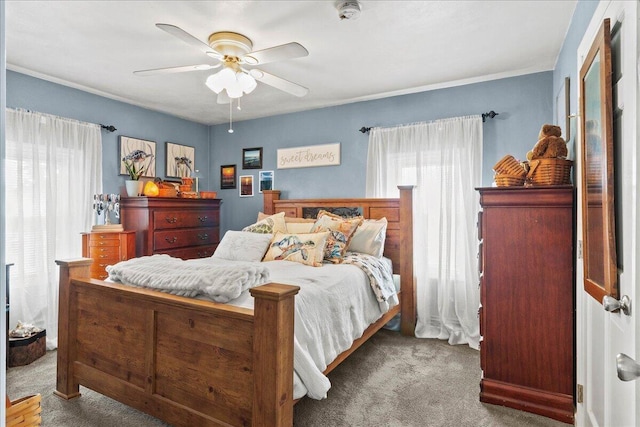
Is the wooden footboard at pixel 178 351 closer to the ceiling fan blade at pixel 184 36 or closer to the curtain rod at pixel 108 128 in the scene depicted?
the ceiling fan blade at pixel 184 36

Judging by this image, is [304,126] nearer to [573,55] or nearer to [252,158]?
[252,158]

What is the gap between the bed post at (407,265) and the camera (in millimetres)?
3633

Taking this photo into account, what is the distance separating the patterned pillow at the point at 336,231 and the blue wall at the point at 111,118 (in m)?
2.24

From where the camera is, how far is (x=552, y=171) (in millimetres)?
2201

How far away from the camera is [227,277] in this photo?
1.94m

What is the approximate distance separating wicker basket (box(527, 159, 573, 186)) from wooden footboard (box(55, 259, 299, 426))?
1695mm

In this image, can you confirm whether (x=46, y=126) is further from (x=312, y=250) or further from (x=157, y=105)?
(x=312, y=250)

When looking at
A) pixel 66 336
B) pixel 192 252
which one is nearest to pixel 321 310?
pixel 66 336

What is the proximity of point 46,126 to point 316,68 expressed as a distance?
2527mm

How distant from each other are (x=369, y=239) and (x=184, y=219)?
7.09 ft

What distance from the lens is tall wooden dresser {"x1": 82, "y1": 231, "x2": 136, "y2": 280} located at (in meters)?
3.52

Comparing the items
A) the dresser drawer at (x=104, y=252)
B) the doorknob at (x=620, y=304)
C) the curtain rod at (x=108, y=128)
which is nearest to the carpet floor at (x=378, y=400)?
the dresser drawer at (x=104, y=252)

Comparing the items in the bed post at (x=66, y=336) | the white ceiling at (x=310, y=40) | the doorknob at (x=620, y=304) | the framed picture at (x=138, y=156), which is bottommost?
the bed post at (x=66, y=336)

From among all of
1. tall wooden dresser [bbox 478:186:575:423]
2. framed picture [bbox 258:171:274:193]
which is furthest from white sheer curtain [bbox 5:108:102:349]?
tall wooden dresser [bbox 478:186:575:423]
